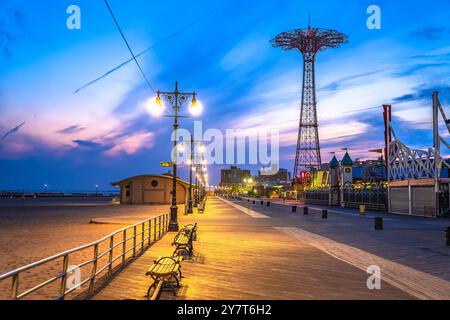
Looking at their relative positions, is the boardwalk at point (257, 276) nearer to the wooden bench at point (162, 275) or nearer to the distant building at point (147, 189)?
the wooden bench at point (162, 275)

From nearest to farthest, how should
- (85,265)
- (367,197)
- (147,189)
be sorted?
(85,265), (367,197), (147,189)

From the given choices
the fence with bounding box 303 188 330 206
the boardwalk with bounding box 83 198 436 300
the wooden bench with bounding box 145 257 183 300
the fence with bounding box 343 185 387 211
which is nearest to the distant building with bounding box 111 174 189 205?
the fence with bounding box 303 188 330 206

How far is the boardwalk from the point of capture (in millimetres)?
7848

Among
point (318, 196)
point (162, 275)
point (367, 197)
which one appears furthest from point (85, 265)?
point (318, 196)

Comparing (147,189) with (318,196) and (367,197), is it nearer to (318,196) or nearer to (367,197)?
(318,196)

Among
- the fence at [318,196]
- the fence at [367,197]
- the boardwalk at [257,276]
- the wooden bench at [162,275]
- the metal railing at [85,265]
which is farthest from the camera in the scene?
the fence at [318,196]

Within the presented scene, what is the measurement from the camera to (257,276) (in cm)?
952

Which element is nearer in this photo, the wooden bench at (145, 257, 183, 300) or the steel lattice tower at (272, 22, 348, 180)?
the wooden bench at (145, 257, 183, 300)

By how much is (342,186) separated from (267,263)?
51.4 m

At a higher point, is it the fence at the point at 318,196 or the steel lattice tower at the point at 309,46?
the steel lattice tower at the point at 309,46

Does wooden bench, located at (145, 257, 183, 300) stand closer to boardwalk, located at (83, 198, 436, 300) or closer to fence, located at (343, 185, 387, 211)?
boardwalk, located at (83, 198, 436, 300)

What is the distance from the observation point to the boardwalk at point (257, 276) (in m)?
7.85

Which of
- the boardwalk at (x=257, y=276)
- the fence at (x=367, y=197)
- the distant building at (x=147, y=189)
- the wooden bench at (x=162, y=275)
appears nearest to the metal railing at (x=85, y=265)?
the boardwalk at (x=257, y=276)
